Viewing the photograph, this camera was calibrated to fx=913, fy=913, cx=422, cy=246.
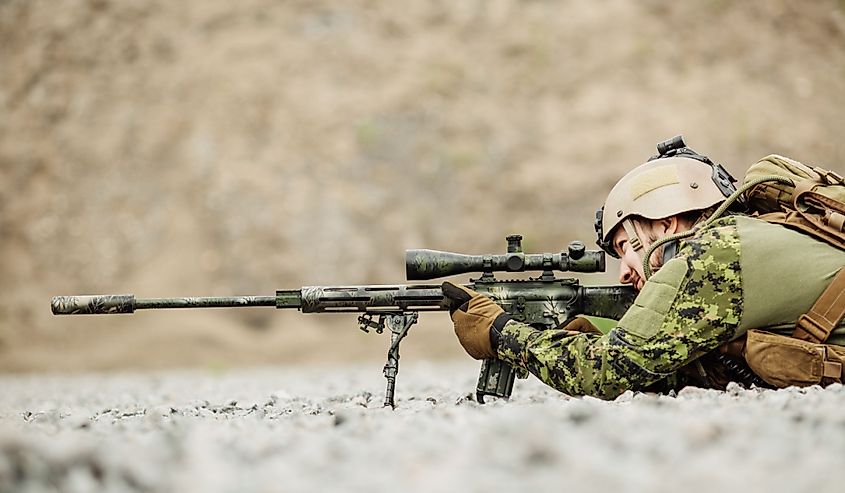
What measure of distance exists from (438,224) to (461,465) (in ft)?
58.7

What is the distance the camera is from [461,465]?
2.28 meters

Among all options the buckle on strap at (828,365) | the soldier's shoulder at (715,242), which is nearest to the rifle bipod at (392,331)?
the soldier's shoulder at (715,242)

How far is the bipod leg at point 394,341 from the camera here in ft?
14.9

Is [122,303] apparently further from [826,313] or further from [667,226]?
[826,313]

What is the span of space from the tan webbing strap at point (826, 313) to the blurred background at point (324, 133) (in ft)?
47.3

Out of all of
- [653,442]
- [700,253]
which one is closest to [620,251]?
[700,253]

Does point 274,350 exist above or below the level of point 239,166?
below

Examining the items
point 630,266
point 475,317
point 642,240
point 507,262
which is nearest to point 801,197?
point 642,240

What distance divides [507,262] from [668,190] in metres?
0.84

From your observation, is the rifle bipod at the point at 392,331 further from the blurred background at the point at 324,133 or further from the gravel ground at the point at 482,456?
the blurred background at the point at 324,133

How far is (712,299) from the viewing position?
386 cm

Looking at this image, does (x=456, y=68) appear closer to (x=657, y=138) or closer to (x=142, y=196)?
(x=657, y=138)

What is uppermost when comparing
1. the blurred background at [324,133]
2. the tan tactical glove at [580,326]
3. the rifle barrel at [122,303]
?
the blurred background at [324,133]

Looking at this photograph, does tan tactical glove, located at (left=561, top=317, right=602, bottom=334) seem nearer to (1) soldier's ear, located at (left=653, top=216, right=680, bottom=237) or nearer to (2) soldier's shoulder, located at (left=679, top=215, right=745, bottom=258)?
(1) soldier's ear, located at (left=653, top=216, right=680, bottom=237)
